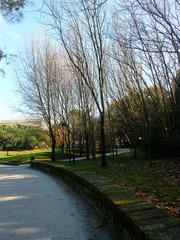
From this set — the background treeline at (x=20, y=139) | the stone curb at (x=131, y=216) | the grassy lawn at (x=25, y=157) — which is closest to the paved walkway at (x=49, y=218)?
the stone curb at (x=131, y=216)

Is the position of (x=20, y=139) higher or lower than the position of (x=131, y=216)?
higher

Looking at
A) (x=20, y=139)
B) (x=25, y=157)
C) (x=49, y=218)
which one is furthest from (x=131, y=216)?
(x=20, y=139)

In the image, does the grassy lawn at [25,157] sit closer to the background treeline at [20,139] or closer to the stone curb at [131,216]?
the background treeline at [20,139]

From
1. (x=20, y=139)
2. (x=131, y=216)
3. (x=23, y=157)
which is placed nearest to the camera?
(x=131, y=216)

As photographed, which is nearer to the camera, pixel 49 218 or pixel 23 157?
pixel 49 218

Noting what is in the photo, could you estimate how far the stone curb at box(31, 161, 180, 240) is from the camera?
357cm

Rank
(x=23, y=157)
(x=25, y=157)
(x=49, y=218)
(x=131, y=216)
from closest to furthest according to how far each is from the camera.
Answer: (x=131, y=216) → (x=49, y=218) → (x=25, y=157) → (x=23, y=157)

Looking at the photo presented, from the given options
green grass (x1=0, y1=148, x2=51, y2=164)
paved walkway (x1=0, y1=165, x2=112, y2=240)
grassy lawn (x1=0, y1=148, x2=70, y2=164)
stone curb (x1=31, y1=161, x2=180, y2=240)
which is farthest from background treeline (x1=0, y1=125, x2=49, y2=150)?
stone curb (x1=31, y1=161, x2=180, y2=240)

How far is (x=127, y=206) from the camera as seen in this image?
473cm

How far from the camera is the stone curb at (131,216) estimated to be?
3.57 metres

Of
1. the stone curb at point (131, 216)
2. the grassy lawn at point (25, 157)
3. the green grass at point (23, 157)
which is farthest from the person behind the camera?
the green grass at point (23, 157)

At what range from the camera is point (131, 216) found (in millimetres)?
4188

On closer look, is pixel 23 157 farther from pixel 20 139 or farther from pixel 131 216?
pixel 131 216

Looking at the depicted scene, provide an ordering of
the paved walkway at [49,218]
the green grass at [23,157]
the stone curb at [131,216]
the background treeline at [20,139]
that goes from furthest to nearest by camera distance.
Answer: the background treeline at [20,139]
the green grass at [23,157]
the paved walkway at [49,218]
the stone curb at [131,216]
